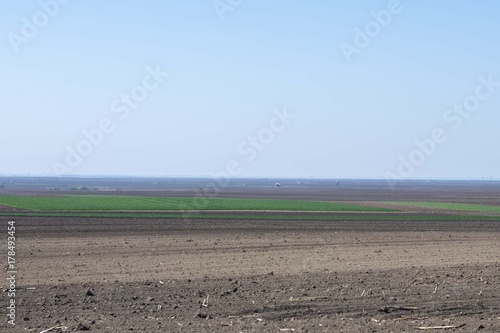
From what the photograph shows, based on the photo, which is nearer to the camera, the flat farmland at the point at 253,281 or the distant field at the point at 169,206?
the flat farmland at the point at 253,281

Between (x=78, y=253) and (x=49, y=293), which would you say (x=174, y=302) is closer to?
(x=49, y=293)

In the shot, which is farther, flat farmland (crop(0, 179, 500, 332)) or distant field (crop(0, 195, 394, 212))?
distant field (crop(0, 195, 394, 212))

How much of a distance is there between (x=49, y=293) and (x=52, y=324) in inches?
113

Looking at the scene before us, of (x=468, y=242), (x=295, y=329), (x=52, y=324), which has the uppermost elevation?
(x=52, y=324)

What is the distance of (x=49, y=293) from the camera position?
14.8 m

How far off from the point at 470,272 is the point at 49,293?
10.1 m

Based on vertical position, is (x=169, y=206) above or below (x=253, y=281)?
above

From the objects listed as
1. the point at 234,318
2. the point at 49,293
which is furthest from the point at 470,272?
the point at 49,293

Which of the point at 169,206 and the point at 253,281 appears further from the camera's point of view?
the point at 169,206

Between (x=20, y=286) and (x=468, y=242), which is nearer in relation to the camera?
(x=20, y=286)

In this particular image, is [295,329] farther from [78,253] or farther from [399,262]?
[78,253]

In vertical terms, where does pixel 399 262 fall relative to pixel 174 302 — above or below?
below

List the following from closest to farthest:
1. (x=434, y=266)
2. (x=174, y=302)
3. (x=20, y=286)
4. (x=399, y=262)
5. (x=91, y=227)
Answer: (x=174, y=302) → (x=20, y=286) → (x=434, y=266) → (x=399, y=262) → (x=91, y=227)

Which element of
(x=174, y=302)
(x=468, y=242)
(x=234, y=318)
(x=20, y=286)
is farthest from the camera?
(x=468, y=242)
